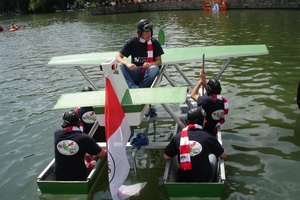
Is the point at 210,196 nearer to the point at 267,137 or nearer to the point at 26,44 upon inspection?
the point at 267,137

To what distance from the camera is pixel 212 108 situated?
7.32 metres

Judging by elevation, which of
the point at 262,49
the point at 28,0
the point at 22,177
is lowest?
the point at 22,177

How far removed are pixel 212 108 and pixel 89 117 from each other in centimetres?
287

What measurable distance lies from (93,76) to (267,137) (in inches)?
366

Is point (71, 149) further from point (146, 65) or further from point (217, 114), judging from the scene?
point (217, 114)

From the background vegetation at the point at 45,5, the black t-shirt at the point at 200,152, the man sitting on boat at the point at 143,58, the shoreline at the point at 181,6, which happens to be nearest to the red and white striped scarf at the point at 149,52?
the man sitting on boat at the point at 143,58

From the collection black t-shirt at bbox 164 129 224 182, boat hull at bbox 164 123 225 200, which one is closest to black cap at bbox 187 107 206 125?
black t-shirt at bbox 164 129 224 182

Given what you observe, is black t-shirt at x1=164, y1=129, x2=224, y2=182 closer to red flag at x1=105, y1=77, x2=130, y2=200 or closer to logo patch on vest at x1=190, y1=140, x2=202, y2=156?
logo patch on vest at x1=190, y1=140, x2=202, y2=156

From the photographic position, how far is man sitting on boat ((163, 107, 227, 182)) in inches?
224

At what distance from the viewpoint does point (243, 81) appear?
1307 centimetres

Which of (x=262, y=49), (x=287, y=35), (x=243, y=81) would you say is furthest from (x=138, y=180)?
(x=287, y=35)

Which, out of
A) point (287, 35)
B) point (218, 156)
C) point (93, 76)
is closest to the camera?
point (218, 156)

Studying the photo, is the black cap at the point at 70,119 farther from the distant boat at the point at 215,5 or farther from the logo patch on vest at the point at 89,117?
the distant boat at the point at 215,5

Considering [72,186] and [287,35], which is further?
[287,35]
